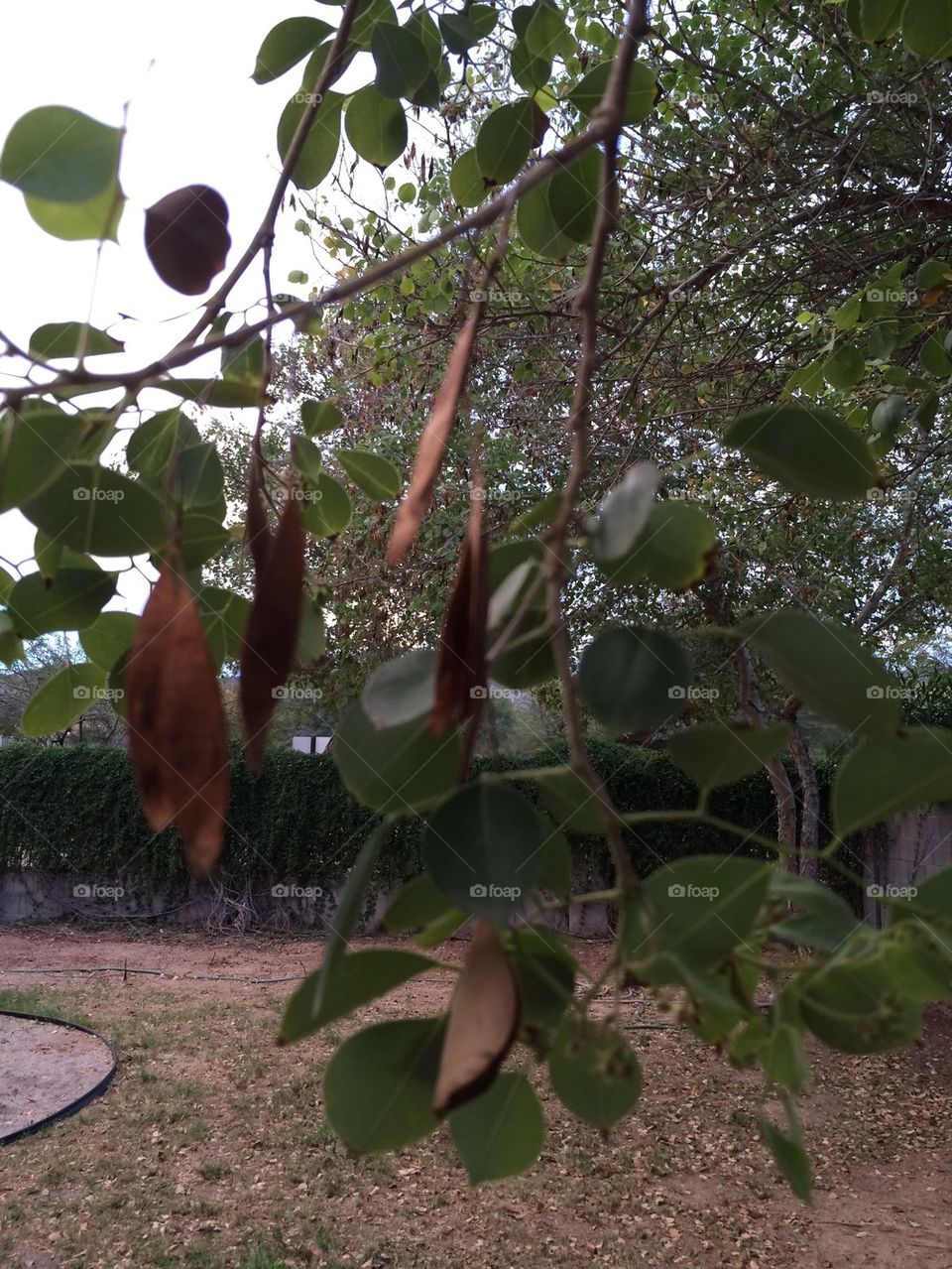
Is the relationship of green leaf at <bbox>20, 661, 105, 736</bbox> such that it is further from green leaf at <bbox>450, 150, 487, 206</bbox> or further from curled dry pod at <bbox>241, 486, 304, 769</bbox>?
green leaf at <bbox>450, 150, 487, 206</bbox>

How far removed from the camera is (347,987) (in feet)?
0.91

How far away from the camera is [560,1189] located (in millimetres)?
2527

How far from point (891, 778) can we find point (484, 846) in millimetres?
132

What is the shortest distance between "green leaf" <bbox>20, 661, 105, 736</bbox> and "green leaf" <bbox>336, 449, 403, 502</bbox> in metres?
0.18

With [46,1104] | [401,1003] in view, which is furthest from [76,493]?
[401,1003]

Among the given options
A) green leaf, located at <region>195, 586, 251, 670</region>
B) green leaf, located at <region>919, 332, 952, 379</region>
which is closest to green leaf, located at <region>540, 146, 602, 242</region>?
green leaf, located at <region>195, 586, 251, 670</region>

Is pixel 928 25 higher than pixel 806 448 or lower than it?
higher

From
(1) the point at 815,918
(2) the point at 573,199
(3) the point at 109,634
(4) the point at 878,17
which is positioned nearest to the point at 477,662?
(1) the point at 815,918

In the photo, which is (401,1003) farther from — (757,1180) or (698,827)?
(698,827)

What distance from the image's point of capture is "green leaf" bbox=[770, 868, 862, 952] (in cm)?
26

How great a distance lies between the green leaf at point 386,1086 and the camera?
28 centimetres

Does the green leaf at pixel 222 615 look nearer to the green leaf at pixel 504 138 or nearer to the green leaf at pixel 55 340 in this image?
the green leaf at pixel 55 340

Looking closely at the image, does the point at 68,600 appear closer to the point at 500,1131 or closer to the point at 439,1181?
the point at 500,1131

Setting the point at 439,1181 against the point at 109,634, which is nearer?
the point at 109,634
